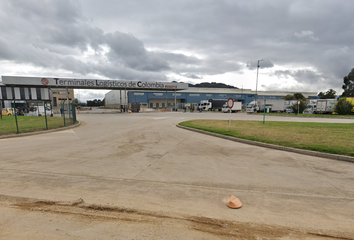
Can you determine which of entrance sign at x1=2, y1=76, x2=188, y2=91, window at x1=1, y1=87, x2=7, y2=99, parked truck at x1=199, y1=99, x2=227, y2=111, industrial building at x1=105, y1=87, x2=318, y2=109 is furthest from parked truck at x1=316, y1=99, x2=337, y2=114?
window at x1=1, y1=87, x2=7, y2=99

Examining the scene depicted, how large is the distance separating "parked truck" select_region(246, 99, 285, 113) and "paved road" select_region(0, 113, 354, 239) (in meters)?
38.7

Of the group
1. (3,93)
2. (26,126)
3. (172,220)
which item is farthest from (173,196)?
(3,93)

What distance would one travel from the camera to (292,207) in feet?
11.5

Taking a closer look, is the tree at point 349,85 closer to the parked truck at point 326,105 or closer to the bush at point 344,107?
the parked truck at point 326,105

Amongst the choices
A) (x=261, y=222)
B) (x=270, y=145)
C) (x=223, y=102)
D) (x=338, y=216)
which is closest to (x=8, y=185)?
(x=261, y=222)

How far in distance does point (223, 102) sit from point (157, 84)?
832 inches

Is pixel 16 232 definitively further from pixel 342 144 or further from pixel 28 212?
pixel 342 144

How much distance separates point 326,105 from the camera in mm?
A: 36219

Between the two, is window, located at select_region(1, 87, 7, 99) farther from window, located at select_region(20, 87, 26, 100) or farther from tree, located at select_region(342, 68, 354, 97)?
tree, located at select_region(342, 68, 354, 97)

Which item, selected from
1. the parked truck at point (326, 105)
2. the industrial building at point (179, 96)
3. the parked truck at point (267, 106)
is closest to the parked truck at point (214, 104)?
the parked truck at point (267, 106)

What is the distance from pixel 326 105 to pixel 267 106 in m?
10.9

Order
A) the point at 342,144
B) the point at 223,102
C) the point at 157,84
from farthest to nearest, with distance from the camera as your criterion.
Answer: the point at 223,102 → the point at 157,84 → the point at 342,144

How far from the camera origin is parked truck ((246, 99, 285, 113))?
4311 centimetres

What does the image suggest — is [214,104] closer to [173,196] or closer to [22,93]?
[22,93]
